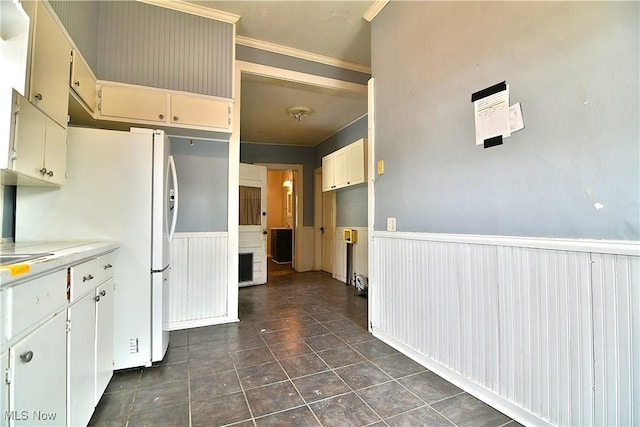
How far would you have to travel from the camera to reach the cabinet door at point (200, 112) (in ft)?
8.39

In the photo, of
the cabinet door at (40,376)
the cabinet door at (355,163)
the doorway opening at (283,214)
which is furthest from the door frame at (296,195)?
the cabinet door at (40,376)

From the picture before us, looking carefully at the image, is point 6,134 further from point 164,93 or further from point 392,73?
point 392,73

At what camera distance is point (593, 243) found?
1.20m

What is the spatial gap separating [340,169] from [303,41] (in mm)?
2088

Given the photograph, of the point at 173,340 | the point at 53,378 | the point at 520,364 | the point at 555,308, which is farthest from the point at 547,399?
the point at 173,340

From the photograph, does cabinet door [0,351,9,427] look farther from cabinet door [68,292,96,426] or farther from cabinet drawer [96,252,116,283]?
cabinet drawer [96,252,116,283]

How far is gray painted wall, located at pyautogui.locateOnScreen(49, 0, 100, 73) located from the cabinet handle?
1975 mm

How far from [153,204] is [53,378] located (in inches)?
45.6

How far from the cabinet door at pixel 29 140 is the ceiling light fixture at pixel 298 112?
11.0ft

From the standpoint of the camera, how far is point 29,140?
1.41m

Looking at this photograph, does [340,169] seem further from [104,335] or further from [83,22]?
[104,335]

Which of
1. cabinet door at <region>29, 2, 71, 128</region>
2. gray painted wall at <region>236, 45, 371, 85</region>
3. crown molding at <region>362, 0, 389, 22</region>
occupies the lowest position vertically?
cabinet door at <region>29, 2, 71, 128</region>

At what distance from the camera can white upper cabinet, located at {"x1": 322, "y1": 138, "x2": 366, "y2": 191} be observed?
422cm

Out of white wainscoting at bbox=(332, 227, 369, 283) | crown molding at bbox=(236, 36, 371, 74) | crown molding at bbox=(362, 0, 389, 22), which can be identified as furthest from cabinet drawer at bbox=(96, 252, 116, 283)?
white wainscoting at bbox=(332, 227, 369, 283)
